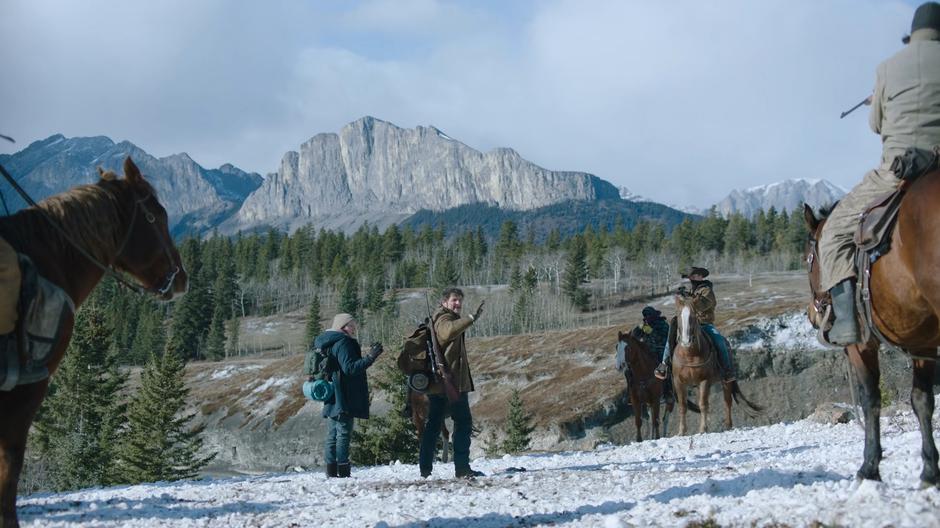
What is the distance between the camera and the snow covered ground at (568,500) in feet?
17.9

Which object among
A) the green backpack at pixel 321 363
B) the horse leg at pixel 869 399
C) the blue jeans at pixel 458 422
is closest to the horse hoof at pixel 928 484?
the horse leg at pixel 869 399

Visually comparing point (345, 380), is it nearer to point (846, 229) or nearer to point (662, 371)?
point (846, 229)

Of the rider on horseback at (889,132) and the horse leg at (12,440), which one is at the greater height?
the rider on horseback at (889,132)

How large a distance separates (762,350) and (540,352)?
1053 inches

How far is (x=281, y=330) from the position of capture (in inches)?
5236

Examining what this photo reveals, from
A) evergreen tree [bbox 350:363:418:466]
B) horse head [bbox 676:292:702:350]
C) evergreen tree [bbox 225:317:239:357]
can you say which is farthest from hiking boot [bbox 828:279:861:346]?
evergreen tree [bbox 225:317:239:357]

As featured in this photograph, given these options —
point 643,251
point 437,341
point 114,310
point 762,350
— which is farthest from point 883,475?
point 643,251

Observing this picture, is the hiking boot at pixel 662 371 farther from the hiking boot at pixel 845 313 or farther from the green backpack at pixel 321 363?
the hiking boot at pixel 845 313

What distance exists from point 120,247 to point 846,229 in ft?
20.5

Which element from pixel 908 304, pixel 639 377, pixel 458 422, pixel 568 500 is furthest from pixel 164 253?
pixel 639 377

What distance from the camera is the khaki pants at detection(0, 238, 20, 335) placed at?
5.18 m

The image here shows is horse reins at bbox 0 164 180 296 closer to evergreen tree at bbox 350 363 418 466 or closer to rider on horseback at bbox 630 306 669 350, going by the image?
rider on horseback at bbox 630 306 669 350

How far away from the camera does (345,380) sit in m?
12.3

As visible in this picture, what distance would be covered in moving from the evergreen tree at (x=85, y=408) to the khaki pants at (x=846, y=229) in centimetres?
3371
